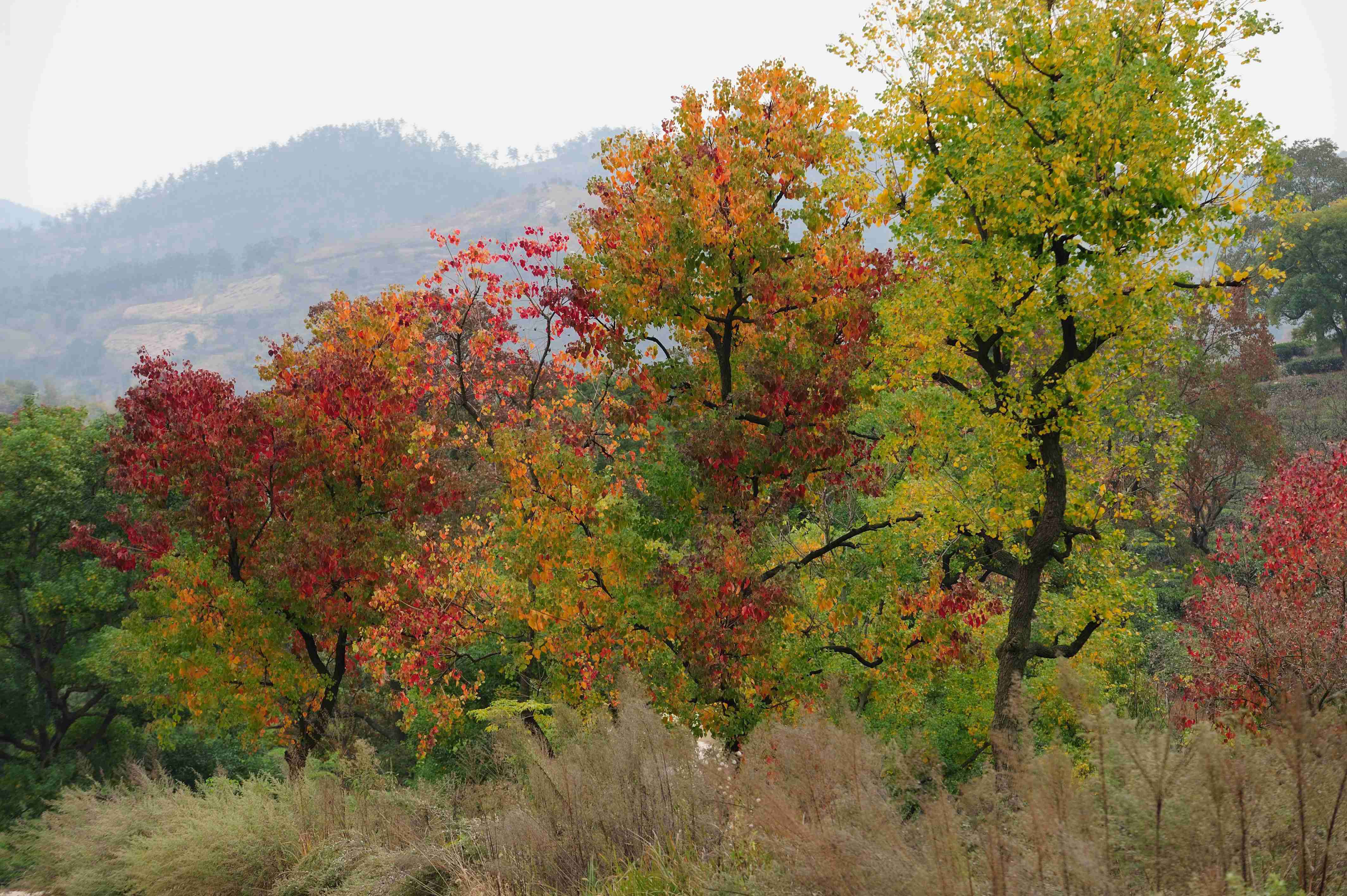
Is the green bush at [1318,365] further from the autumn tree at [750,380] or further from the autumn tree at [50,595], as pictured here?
the autumn tree at [50,595]

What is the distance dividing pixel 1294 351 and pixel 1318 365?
16.1ft

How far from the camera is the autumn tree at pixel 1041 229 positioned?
8789mm

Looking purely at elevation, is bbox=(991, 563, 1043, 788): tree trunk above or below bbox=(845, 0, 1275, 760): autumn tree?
below

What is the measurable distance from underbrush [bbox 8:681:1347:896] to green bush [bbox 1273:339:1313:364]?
2126 inches

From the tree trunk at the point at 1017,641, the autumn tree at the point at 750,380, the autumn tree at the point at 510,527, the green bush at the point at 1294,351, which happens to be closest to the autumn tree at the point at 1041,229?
the tree trunk at the point at 1017,641

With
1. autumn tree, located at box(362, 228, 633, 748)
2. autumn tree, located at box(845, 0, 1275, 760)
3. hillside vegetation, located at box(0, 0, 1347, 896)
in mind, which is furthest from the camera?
autumn tree, located at box(362, 228, 633, 748)

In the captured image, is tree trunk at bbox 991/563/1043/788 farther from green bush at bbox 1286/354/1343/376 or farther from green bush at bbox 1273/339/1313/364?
green bush at bbox 1273/339/1313/364

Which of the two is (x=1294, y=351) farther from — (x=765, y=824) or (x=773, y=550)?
(x=765, y=824)

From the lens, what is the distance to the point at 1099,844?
12.5 ft

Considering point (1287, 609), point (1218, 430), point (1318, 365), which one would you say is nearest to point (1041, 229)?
point (1287, 609)

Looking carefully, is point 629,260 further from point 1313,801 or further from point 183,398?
point 1313,801

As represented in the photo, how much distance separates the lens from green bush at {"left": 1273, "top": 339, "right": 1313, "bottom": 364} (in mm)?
53094

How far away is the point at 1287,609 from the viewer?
47.4 ft

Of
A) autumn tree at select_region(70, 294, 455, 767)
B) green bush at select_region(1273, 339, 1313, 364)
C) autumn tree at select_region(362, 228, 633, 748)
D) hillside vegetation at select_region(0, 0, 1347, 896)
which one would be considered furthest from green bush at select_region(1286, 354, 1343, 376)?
autumn tree at select_region(70, 294, 455, 767)
